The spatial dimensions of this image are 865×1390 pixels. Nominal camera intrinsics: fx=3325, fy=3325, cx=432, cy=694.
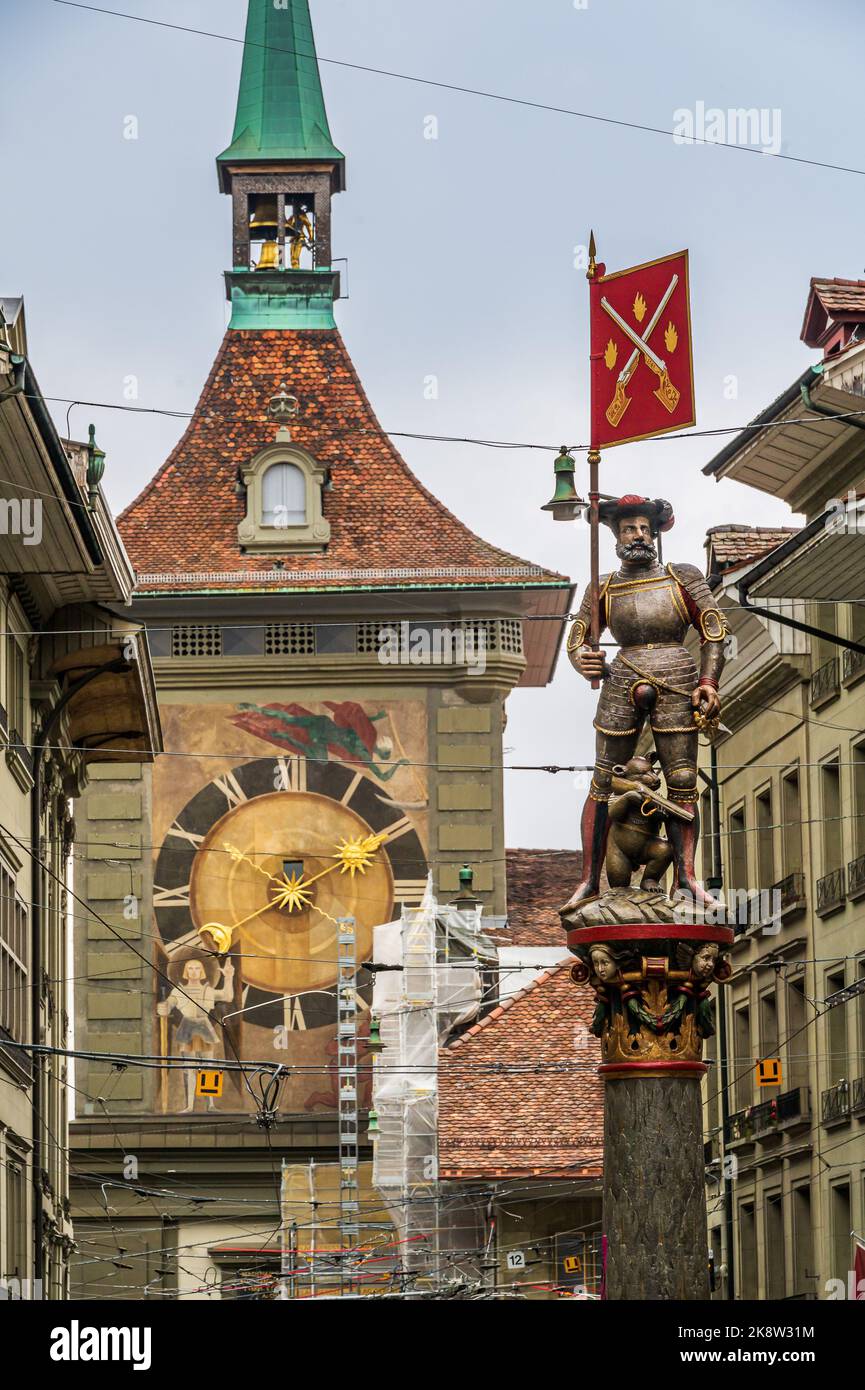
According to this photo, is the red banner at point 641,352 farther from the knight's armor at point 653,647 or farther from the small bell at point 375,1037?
the small bell at point 375,1037

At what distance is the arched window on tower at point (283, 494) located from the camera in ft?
202

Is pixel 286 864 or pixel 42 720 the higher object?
pixel 286 864

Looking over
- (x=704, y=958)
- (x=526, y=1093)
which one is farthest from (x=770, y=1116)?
(x=704, y=958)

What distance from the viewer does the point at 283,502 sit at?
202 ft

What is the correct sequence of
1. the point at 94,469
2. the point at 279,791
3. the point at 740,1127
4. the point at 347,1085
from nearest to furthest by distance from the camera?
1. the point at 94,469
2. the point at 740,1127
3. the point at 347,1085
4. the point at 279,791

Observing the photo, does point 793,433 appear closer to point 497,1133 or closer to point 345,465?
point 497,1133

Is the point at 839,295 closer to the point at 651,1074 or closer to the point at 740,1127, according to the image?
the point at 740,1127

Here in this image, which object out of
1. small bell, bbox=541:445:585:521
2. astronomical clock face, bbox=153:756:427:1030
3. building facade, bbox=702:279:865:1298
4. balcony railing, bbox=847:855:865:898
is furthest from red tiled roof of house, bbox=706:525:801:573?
small bell, bbox=541:445:585:521

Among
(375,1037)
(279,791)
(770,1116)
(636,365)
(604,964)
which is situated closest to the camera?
(604,964)

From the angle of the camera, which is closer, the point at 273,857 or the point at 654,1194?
the point at 654,1194

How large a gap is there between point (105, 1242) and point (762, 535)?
54.6 feet

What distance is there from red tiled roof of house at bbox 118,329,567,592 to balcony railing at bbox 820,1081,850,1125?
1764cm

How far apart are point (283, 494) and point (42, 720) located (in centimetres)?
2233

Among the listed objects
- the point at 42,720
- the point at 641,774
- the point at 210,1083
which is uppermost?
the point at 42,720
